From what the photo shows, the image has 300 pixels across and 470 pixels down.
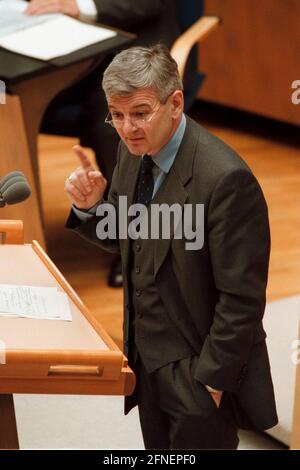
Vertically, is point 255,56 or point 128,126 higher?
point 128,126

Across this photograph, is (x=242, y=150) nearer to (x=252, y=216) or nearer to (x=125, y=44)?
(x=125, y=44)

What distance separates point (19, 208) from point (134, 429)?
82cm

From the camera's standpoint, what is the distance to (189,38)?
322cm

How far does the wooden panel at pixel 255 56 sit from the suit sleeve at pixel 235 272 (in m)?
3.13

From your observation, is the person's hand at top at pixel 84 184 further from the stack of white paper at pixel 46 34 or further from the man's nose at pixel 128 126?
the stack of white paper at pixel 46 34

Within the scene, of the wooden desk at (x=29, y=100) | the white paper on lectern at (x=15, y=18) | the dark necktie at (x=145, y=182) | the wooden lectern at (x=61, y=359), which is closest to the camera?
the wooden lectern at (x=61, y=359)

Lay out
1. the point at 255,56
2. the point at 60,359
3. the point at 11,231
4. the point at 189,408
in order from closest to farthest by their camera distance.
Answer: the point at 60,359
the point at 189,408
the point at 11,231
the point at 255,56

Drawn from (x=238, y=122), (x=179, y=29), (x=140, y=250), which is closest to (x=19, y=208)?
(x=179, y=29)

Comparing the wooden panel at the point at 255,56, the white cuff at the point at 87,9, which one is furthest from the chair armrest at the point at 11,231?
the wooden panel at the point at 255,56

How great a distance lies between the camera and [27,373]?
5.06 feet

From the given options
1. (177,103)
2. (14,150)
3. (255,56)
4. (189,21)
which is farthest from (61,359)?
(255,56)

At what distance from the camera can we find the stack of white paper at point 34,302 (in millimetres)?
1686

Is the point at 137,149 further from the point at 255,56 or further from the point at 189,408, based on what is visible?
the point at 255,56

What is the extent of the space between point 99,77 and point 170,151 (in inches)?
68.4
